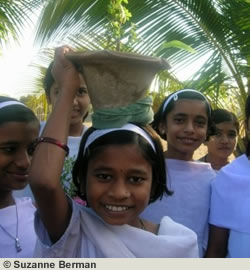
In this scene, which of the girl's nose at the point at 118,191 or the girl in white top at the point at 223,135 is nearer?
the girl's nose at the point at 118,191

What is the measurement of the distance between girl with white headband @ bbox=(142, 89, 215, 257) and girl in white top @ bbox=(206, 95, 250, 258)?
143 millimetres

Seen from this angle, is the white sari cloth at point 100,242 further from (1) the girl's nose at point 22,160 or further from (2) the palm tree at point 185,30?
(2) the palm tree at point 185,30

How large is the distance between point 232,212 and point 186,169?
1.74 feet

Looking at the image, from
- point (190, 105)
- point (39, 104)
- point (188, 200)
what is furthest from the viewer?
point (39, 104)

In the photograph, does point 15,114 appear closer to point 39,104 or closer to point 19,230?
point 19,230

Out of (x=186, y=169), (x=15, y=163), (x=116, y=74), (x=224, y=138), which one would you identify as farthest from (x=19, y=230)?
(x=224, y=138)

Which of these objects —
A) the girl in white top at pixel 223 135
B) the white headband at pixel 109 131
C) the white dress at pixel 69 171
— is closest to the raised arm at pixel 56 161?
the white headband at pixel 109 131

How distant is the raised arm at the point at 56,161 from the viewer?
1385 mm

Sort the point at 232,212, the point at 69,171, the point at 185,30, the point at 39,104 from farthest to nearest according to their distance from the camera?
1. the point at 39,104
2. the point at 185,30
3. the point at 69,171
4. the point at 232,212

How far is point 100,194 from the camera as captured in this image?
155 centimetres

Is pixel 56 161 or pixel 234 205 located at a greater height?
pixel 56 161

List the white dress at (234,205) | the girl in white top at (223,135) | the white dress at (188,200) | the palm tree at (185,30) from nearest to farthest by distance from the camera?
the white dress at (234,205) < the white dress at (188,200) < the girl in white top at (223,135) < the palm tree at (185,30)

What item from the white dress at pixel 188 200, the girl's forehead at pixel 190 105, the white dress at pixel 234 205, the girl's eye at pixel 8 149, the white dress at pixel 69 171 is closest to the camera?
the girl's eye at pixel 8 149

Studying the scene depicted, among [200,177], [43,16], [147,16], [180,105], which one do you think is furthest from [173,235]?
[43,16]
